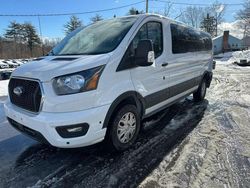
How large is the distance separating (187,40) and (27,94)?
3.91 m

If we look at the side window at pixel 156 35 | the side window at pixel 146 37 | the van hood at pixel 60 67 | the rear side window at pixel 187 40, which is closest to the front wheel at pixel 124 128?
the side window at pixel 146 37

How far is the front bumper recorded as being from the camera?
291 cm

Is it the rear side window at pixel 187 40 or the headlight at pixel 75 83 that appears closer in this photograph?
the headlight at pixel 75 83

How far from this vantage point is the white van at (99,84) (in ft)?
9.61

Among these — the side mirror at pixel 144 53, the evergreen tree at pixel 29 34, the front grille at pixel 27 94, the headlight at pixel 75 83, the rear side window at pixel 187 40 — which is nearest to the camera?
the headlight at pixel 75 83

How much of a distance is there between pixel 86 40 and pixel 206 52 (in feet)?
14.4

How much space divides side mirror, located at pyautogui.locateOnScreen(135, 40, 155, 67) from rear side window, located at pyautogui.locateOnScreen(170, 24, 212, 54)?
1.39m

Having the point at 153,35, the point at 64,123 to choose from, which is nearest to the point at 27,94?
the point at 64,123

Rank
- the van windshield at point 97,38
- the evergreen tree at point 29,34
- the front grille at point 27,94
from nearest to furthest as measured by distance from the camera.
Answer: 1. the front grille at point 27,94
2. the van windshield at point 97,38
3. the evergreen tree at point 29,34

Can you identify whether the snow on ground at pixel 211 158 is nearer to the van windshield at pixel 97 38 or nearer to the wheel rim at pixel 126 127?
the wheel rim at pixel 126 127

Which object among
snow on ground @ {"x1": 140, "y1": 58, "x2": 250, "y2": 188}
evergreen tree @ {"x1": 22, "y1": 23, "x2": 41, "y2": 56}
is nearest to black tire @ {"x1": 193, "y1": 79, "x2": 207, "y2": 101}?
snow on ground @ {"x1": 140, "y1": 58, "x2": 250, "y2": 188}

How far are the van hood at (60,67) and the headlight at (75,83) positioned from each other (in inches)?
2.2

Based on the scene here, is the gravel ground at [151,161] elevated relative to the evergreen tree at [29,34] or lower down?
lower down

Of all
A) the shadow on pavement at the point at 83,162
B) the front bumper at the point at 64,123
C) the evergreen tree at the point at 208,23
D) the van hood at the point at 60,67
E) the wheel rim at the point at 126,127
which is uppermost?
the evergreen tree at the point at 208,23
